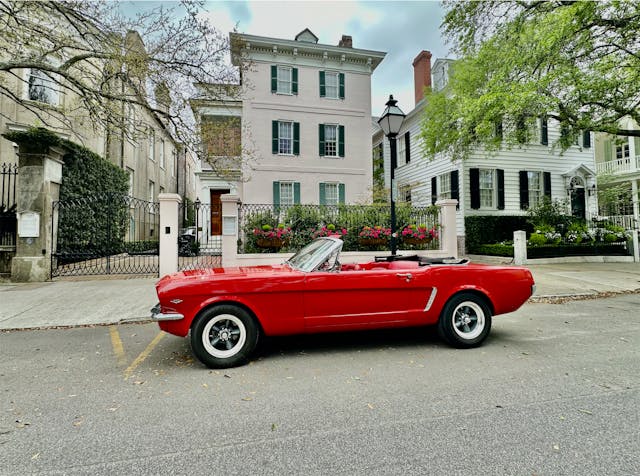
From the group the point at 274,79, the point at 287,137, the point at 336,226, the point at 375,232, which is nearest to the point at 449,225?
the point at 375,232

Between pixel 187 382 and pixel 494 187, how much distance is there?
17.6 m

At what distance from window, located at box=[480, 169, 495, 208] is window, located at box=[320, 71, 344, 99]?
8.76 m

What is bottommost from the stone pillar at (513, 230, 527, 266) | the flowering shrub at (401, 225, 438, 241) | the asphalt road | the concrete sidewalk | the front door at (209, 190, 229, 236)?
the asphalt road

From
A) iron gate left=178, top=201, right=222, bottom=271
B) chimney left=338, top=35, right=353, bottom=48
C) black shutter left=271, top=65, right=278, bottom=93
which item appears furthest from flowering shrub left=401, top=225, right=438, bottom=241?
chimney left=338, top=35, right=353, bottom=48

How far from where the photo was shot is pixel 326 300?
156 inches

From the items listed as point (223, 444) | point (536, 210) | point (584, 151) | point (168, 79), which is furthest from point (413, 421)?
point (584, 151)

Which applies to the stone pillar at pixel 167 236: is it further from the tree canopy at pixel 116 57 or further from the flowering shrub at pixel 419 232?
the flowering shrub at pixel 419 232

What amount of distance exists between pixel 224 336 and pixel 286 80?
17.9 m

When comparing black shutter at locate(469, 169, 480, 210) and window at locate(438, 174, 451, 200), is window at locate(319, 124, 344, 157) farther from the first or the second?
black shutter at locate(469, 169, 480, 210)

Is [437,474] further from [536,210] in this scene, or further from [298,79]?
[298,79]

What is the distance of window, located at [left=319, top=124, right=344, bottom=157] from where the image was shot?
62.6ft

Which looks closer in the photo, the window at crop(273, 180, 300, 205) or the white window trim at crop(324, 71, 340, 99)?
the window at crop(273, 180, 300, 205)

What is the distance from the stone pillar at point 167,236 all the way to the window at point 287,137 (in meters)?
9.59

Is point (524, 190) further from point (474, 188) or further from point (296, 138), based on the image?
point (296, 138)
